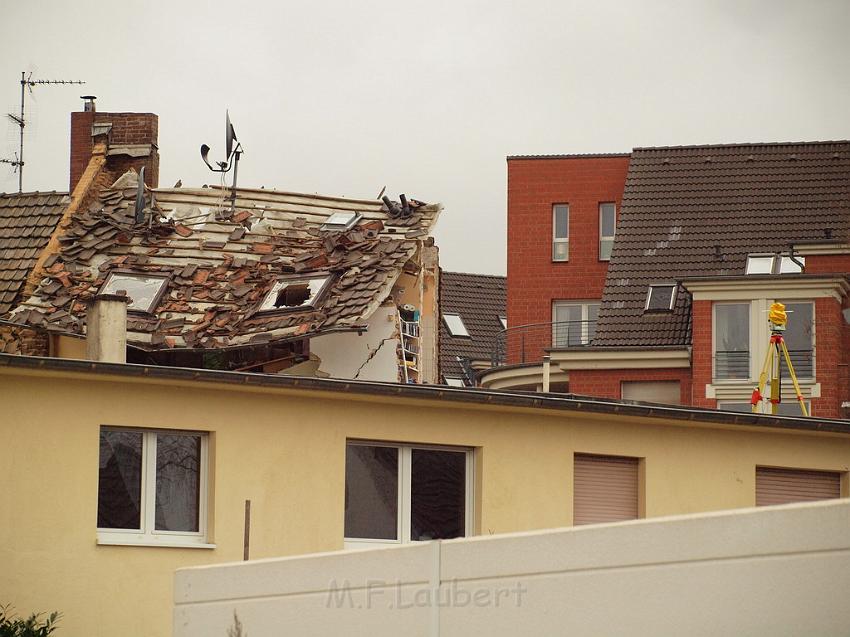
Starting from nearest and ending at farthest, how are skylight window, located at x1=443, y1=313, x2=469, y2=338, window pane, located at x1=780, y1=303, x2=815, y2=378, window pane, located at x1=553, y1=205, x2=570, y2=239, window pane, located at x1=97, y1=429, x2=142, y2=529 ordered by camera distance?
window pane, located at x1=97, y1=429, x2=142, y2=529 → window pane, located at x1=780, y1=303, x2=815, y2=378 → window pane, located at x1=553, y1=205, x2=570, y2=239 → skylight window, located at x1=443, y1=313, x2=469, y2=338

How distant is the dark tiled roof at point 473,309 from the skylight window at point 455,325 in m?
0.22

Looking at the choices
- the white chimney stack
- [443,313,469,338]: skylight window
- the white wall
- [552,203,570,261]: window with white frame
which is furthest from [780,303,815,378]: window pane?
the white chimney stack

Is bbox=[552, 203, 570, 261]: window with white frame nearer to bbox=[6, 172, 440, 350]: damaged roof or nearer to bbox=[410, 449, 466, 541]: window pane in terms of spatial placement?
bbox=[6, 172, 440, 350]: damaged roof

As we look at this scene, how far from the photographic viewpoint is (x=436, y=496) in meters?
17.3

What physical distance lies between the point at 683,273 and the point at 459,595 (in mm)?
38486

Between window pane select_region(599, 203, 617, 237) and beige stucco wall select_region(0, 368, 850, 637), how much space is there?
35.1 metres

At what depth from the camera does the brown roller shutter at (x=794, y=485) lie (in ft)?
60.0

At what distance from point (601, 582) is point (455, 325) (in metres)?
53.0

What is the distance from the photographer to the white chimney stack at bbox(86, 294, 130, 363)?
20875mm

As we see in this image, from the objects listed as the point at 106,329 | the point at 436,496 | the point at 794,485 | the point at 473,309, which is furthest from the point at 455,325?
the point at 436,496

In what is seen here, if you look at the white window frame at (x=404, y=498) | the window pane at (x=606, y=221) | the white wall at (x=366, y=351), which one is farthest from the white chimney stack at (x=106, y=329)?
the window pane at (x=606, y=221)

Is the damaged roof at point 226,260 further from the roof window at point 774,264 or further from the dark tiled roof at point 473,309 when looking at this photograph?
the dark tiled roof at point 473,309

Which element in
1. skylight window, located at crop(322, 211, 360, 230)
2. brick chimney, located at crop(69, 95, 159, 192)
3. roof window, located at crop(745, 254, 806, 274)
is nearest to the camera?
skylight window, located at crop(322, 211, 360, 230)

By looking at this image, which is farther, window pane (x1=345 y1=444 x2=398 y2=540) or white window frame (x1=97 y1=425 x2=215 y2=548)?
window pane (x1=345 y1=444 x2=398 y2=540)
